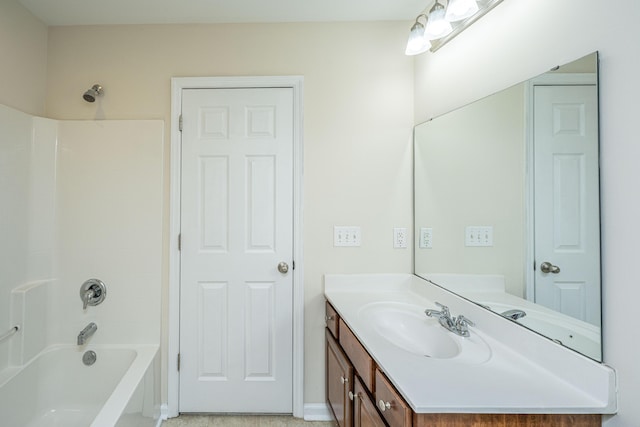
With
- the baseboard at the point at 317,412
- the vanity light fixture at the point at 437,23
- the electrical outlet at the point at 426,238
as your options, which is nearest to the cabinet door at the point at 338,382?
the baseboard at the point at 317,412

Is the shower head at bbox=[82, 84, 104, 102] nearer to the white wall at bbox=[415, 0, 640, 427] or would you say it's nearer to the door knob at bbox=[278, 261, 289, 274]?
the door knob at bbox=[278, 261, 289, 274]

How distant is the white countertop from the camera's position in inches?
30.9

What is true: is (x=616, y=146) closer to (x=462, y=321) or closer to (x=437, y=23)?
(x=462, y=321)

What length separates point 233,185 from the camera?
1.82 m

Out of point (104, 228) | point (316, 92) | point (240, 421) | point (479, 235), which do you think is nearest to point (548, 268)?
point (479, 235)

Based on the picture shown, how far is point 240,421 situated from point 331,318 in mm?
876

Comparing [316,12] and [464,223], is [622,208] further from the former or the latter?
[316,12]

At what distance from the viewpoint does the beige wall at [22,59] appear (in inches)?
62.3

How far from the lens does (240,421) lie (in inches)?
68.9

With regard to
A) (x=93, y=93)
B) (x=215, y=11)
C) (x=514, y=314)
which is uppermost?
(x=215, y=11)

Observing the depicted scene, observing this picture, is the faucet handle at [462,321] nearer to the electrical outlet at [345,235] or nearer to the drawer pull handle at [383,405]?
the drawer pull handle at [383,405]

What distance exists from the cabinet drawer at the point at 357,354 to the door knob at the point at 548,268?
0.71 m

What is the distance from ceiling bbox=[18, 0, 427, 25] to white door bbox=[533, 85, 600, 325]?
3.77 ft

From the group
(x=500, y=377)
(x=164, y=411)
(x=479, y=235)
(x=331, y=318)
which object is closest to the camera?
(x=500, y=377)
